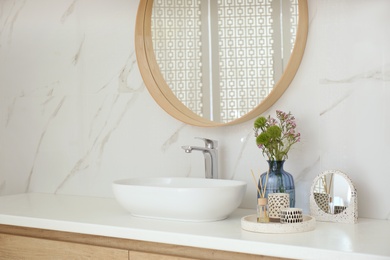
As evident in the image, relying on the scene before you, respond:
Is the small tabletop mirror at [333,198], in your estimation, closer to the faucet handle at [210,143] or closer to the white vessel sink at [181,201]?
the white vessel sink at [181,201]

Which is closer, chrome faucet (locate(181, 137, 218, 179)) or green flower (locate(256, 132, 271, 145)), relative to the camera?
green flower (locate(256, 132, 271, 145))

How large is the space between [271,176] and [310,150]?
19 centimetres

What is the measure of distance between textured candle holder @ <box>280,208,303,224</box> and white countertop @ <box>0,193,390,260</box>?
2.2 inches

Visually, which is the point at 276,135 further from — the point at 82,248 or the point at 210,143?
the point at 82,248

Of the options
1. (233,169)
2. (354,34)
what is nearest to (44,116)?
(233,169)

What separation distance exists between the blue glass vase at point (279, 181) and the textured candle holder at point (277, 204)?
0.10m

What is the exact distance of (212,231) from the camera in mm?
1816

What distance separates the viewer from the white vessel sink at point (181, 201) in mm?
1920

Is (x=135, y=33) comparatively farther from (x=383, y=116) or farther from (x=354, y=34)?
(x=383, y=116)

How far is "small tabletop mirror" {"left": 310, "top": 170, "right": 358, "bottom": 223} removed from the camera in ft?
6.30

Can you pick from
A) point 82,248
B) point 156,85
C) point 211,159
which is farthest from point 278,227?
point 156,85

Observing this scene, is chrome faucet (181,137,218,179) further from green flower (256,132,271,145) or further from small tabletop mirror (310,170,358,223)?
small tabletop mirror (310,170,358,223)

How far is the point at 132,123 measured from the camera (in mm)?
2588

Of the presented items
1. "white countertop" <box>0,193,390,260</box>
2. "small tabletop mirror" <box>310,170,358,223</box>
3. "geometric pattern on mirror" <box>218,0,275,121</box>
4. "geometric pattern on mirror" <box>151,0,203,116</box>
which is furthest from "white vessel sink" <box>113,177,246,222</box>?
"geometric pattern on mirror" <box>151,0,203,116</box>
